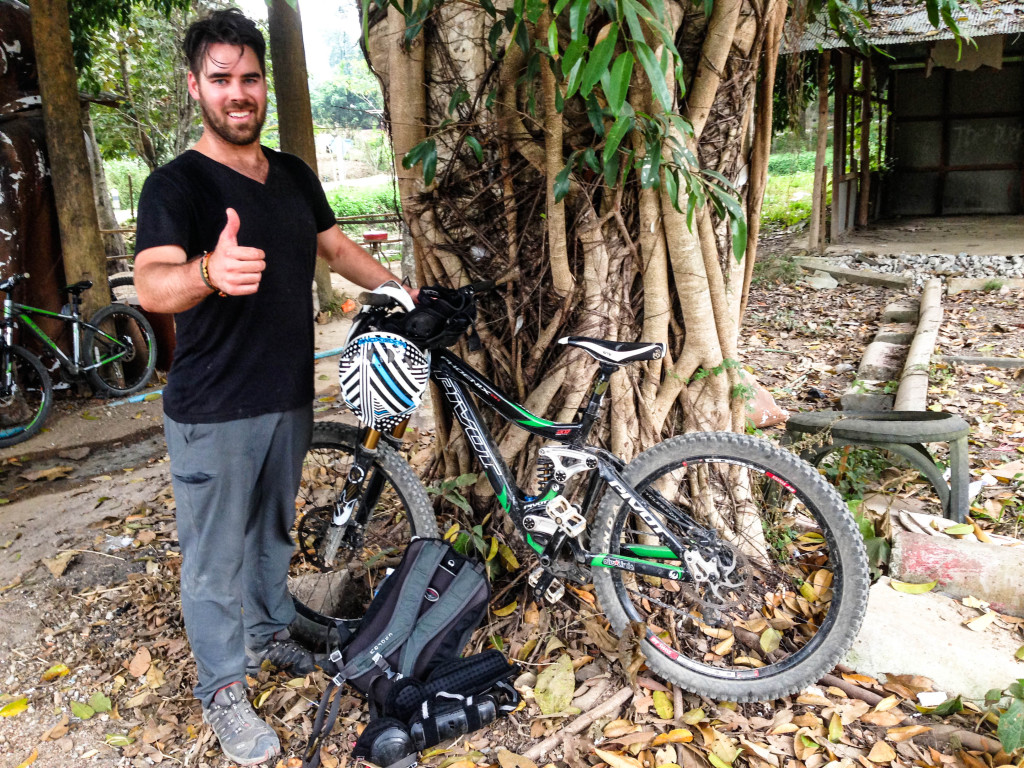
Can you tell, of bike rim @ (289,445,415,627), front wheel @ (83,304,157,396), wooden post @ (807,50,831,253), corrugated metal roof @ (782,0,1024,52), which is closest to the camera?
bike rim @ (289,445,415,627)

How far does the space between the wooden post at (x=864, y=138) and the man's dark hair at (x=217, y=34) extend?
11.8 metres

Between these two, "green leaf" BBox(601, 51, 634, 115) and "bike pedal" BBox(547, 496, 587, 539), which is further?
"bike pedal" BBox(547, 496, 587, 539)

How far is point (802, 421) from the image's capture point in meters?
3.47

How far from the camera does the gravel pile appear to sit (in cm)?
879

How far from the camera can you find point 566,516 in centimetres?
254

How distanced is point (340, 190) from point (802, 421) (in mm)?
29382

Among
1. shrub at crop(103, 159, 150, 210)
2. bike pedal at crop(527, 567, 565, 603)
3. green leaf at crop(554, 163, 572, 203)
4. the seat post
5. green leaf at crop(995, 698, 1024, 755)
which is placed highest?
shrub at crop(103, 159, 150, 210)

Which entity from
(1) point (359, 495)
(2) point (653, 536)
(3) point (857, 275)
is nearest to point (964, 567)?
(2) point (653, 536)

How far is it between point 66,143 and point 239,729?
5.58 metres

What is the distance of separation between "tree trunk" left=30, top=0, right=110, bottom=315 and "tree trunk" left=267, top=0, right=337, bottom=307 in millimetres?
2190

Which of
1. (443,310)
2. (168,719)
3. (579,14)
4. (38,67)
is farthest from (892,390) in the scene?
(38,67)

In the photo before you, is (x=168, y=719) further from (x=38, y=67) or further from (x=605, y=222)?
(x=38, y=67)

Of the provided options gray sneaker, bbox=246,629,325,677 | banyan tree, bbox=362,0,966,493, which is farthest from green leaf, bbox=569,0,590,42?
gray sneaker, bbox=246,629,325,677

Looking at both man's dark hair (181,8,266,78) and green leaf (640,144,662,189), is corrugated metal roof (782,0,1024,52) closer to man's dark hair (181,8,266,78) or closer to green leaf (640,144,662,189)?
green leaf (640,144,662,189)
